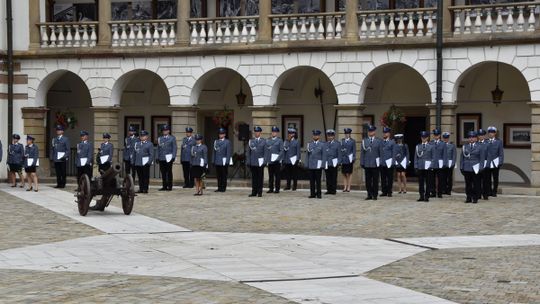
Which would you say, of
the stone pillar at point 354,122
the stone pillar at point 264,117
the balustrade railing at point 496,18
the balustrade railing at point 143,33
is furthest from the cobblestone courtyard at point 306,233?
the balustrade railing at point 143,33

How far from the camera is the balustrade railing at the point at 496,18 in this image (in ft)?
94.3

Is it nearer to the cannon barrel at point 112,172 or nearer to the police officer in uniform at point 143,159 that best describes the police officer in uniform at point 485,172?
the police officer in uniform at point 143,159

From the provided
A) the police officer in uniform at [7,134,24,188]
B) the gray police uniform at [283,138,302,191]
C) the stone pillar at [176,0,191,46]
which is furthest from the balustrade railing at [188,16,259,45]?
the police officer in uniform at [7,134,24,188]

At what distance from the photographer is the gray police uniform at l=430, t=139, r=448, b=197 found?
1025 inches

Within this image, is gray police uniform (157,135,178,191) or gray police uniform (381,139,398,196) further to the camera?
gray police uniform (157,135,178,191)

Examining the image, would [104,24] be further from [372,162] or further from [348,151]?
[372,162]

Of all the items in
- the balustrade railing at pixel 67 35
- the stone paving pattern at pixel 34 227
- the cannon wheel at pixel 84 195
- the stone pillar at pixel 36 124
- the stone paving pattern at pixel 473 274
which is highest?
the balustrade railing at pixel 67 35

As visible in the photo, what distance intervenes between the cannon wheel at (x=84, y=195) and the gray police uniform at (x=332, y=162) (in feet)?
27.4

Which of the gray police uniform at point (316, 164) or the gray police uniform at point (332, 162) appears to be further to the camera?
the gray police uniform at point (332, 162)

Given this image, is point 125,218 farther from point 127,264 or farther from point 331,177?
point 331,177

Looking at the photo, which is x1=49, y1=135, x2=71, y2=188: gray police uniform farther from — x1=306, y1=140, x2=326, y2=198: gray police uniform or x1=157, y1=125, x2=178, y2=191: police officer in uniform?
x1=306, y1=140, x2=326, y2=198: gray police uniform

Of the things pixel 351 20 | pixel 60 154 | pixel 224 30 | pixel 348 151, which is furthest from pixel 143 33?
pixel 348 151

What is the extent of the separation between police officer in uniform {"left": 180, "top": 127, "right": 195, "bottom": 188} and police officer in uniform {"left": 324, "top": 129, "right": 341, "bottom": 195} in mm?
4038

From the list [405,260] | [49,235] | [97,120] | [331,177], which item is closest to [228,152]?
[331,177]
